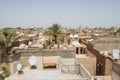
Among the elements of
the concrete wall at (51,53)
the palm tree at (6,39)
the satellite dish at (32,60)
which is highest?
the palm tree at (6,39)

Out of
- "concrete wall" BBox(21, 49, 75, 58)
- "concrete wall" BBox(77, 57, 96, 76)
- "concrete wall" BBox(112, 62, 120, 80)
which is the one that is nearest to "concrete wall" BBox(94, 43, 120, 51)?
"concrete wall" BBox(77, 57, 96, 76)

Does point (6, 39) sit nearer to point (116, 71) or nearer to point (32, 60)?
point (32, 60)

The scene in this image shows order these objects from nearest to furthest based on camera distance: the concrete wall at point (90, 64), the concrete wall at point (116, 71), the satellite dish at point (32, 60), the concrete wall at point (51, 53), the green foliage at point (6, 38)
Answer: the concrete wall at point (116, 71) < the satellite dish at point (32, 60) < the concrete wall at point (90, 64) < the concrete wall at point (51, 53) < the green foliage at point (6, 38)

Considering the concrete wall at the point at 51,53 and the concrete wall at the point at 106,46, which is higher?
the concrete wall at the point at 51,53

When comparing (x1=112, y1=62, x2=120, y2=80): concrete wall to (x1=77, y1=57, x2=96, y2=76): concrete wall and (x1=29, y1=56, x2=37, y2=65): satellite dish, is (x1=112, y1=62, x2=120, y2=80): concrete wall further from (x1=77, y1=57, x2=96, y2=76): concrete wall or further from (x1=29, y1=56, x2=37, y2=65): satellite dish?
(x1=29, y1=56, x2=37, y2=65): satellite dish

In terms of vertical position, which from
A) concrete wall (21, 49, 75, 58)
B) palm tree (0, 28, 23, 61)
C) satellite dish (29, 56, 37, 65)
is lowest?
satellite dish (29, 56, 37, 65)

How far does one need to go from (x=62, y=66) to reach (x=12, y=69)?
437 centimetres

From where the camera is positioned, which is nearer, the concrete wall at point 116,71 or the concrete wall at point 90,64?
the concrete wall at point 116,71

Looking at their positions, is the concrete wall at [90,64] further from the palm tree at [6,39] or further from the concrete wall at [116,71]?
the palm tree at [6,39]

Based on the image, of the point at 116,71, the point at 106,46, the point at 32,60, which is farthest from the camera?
the point at 106,46

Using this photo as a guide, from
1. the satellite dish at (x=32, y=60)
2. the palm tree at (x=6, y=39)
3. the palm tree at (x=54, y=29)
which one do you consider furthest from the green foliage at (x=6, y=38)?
the palm tree at (x=54, y=29)

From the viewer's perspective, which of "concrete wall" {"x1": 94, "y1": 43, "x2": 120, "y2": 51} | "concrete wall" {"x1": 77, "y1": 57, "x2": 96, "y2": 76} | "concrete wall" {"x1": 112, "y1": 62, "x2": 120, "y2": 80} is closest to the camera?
"concrete wall" {"x1": 112, "y1": 62, "x2": 120, "y2": 80}

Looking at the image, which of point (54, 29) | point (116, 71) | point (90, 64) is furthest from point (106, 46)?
point (116, 71)

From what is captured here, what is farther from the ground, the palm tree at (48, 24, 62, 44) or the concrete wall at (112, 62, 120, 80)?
the palm tree at (48, 24, 62, 44)
